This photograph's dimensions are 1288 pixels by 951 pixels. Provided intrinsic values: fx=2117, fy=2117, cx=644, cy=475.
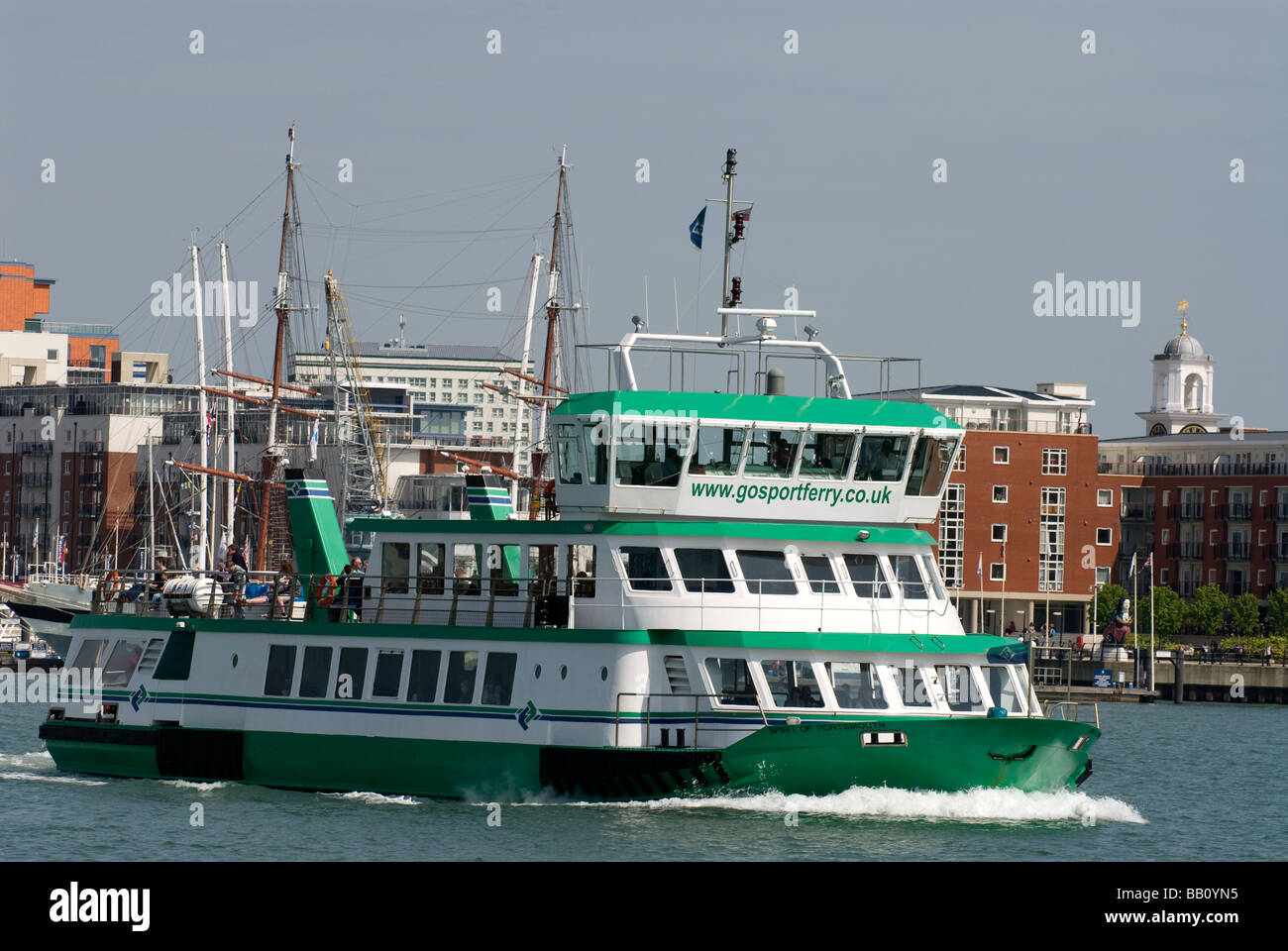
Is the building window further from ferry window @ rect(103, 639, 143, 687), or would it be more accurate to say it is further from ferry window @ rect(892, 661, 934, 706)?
ferry window @ rect(892, 661, 934, 706)

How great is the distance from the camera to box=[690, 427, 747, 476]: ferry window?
35562 mm

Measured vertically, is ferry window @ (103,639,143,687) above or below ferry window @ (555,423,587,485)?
below

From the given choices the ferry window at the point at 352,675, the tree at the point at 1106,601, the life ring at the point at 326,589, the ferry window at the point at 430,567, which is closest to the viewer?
the ferry window at the point at 352,675

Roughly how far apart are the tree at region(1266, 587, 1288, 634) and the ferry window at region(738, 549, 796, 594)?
4093 inches

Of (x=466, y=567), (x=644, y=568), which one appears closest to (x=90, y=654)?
(x=466, y=567)

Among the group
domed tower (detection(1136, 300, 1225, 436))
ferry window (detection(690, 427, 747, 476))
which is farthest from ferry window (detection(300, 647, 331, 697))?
domed tower (detection(1136, 300, 1225, 436))

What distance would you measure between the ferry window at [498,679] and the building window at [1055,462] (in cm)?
11183

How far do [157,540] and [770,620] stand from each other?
441ft

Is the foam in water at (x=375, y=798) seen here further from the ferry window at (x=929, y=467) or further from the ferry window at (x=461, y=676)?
the ferry window at (x=929, y=467)

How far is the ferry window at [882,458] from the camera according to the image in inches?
1435

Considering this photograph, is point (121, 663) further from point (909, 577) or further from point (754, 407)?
point (909, 577)

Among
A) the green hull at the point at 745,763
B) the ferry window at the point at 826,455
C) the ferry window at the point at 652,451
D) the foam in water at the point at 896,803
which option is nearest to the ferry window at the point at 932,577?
the ferry window at the point at 826,455
